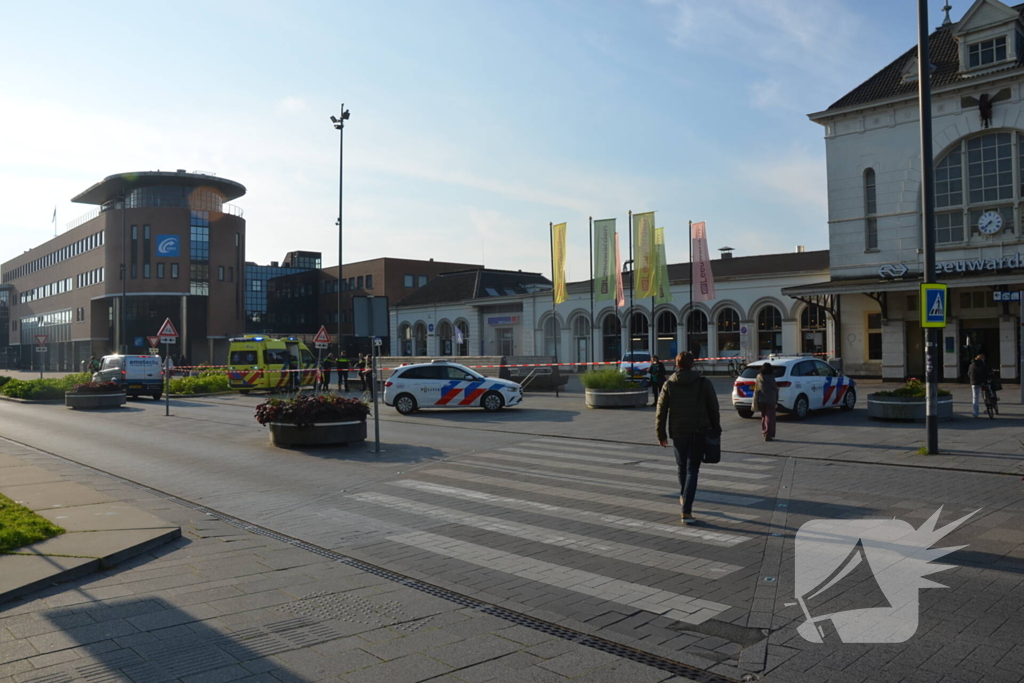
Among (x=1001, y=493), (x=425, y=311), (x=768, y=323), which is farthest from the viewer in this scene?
(x=425, y=311)

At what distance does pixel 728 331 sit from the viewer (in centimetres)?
4469

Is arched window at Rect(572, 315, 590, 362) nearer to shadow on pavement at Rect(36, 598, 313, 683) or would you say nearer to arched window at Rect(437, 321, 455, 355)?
arched window at Rect(437, 321, 455, 355)

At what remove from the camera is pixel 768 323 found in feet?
141

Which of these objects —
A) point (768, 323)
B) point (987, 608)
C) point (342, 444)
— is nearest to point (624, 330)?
point (768, 323)

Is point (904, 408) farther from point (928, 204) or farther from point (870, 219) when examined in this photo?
point (870, 219)

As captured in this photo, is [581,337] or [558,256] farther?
[581,337]

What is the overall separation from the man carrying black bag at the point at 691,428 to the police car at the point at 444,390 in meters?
14.9

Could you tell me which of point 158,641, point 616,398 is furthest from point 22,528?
point 616,398

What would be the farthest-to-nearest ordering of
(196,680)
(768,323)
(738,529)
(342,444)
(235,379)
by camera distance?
(768,323), (235,379), (342,444), (738,529), (196,680)

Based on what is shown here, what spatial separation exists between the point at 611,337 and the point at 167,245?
147 ft

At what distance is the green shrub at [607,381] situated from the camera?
78.0 ft

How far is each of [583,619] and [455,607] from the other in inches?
37.1

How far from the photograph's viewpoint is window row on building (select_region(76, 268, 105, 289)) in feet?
252

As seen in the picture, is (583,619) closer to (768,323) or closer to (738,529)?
(738,529)
